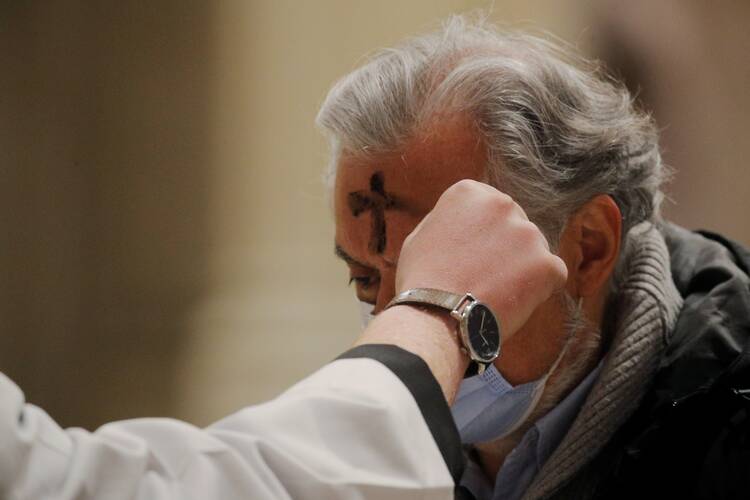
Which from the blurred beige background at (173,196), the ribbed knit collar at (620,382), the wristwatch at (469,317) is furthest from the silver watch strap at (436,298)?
the blurred beige background at (173,196)

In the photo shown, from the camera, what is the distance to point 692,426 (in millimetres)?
1709

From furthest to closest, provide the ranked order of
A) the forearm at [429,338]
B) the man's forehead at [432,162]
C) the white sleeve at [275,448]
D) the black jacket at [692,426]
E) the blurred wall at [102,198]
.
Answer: the blurred wall at [102,198] → the man's forehead at [432,162] → the black jacket at [692,426] → the forearm at [429,338] → the white sleeve at [275,448]

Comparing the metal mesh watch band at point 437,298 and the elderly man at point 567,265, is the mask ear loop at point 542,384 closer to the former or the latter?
the elderly man at point 567,265

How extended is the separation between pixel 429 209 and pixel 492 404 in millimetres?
387

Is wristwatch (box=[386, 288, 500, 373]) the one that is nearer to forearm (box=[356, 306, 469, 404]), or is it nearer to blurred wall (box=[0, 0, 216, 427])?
forearm (box=[356, 306, 469, 404])

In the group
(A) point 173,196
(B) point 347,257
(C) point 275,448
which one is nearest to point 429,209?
(B) point 347,257

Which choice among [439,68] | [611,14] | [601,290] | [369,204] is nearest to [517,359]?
[601,290]

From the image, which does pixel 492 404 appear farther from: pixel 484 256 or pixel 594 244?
pixel 484 256

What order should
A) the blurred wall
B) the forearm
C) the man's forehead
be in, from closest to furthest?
the forearm
the man's forehead
the blurred wall

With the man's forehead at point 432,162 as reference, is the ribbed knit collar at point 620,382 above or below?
below

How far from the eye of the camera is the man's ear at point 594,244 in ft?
6.24

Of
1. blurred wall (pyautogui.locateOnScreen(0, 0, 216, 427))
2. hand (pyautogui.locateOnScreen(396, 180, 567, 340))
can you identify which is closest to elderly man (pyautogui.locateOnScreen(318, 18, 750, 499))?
hand (pyautogui.locateOnScreen(396, 180, 567, 340))

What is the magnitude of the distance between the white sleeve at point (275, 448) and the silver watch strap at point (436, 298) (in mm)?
87

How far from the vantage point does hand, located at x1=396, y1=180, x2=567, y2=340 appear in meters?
1.21
